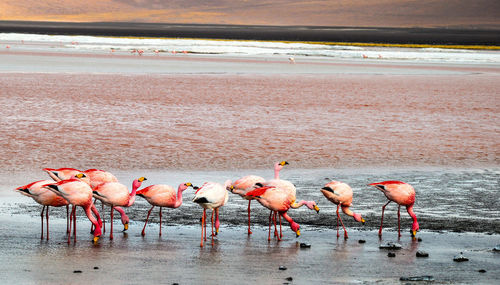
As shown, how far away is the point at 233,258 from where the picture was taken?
9070 millimetres

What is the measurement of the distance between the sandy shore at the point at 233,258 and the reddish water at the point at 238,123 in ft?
15.9

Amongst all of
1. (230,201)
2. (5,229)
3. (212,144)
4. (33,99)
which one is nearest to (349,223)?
(230,201)

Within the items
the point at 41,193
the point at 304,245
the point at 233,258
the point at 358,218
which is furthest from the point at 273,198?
the point at 41,193

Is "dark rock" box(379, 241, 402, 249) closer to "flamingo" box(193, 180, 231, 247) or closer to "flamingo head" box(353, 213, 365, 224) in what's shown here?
"flamingo head" box(353, 213, 365, 224)

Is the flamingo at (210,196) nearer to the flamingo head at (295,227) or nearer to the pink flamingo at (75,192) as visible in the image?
the flamingo head at (295,227)

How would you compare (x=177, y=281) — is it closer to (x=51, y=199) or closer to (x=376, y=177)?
(x=51, y=199)

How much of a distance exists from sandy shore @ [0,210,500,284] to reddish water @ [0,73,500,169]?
4.83m

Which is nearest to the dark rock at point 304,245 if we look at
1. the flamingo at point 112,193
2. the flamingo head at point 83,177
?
the flamingo at point 112,193

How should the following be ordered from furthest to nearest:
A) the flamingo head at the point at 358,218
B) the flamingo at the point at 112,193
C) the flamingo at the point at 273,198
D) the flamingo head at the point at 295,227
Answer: the flamingo head at the point at 358,218
the flamingo head at the point at 295,227
the flamingo at the point at 273,198
the flamingo at the point at 112,193

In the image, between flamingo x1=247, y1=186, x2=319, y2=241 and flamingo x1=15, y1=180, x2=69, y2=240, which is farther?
flamingo x1=247, y1=186, x2=319, y2=241

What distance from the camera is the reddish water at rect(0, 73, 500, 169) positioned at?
1595 centimetres

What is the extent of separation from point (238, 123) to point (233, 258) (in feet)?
39.5

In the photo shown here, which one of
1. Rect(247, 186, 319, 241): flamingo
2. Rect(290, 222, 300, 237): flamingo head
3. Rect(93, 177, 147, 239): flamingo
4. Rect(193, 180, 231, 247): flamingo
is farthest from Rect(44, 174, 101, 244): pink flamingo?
Rect(290, 222, 300, 237): flamingo head

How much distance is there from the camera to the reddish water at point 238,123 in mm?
15953
